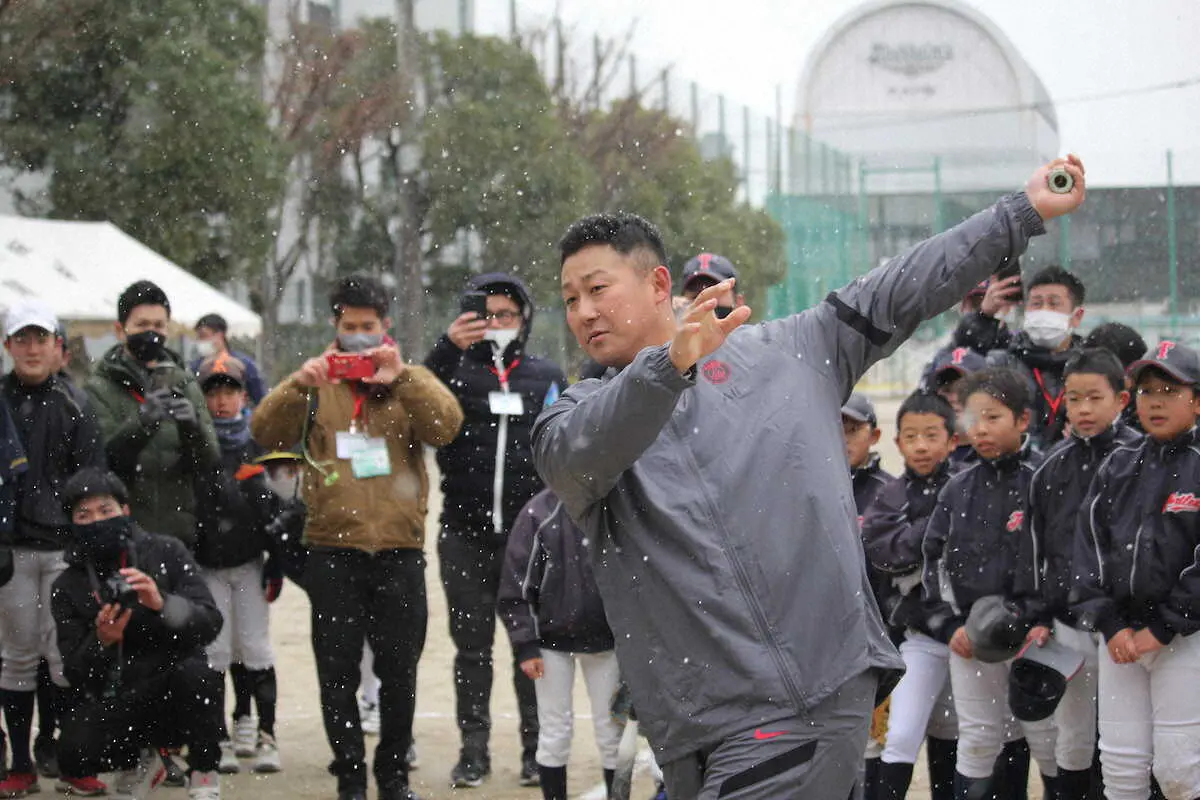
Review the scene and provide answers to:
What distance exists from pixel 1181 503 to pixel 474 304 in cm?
328

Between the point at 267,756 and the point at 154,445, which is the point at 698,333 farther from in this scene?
the point at 267,756

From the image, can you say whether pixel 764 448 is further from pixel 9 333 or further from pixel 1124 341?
pixel 9 333

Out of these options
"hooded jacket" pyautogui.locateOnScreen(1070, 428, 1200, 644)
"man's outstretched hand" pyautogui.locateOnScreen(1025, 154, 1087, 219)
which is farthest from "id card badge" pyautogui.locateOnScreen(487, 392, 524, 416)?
"man's outstretched hand" pyautogui.locateOnScreen(1025, 154, 1087, 219)

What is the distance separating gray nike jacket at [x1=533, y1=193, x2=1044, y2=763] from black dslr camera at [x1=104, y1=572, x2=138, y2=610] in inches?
141

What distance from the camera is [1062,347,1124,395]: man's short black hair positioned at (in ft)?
19.4

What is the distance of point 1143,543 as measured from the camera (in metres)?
5.53

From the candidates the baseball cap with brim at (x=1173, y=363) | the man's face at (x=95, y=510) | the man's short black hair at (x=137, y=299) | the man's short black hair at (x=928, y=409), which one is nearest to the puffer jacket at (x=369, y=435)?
the man's face at (x=95, y=510)

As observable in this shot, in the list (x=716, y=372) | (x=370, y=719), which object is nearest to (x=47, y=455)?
(x=370, y=719)

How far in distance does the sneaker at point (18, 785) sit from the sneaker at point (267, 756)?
991 mm

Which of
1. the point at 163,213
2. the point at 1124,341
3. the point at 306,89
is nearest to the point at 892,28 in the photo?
the point at 306,89

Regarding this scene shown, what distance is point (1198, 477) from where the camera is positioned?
5496 millimetres

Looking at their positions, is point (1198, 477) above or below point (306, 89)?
below

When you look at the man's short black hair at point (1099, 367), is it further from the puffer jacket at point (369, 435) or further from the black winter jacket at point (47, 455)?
the black winter jacket at point (47, 455)

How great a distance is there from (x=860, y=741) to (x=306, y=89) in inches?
920
